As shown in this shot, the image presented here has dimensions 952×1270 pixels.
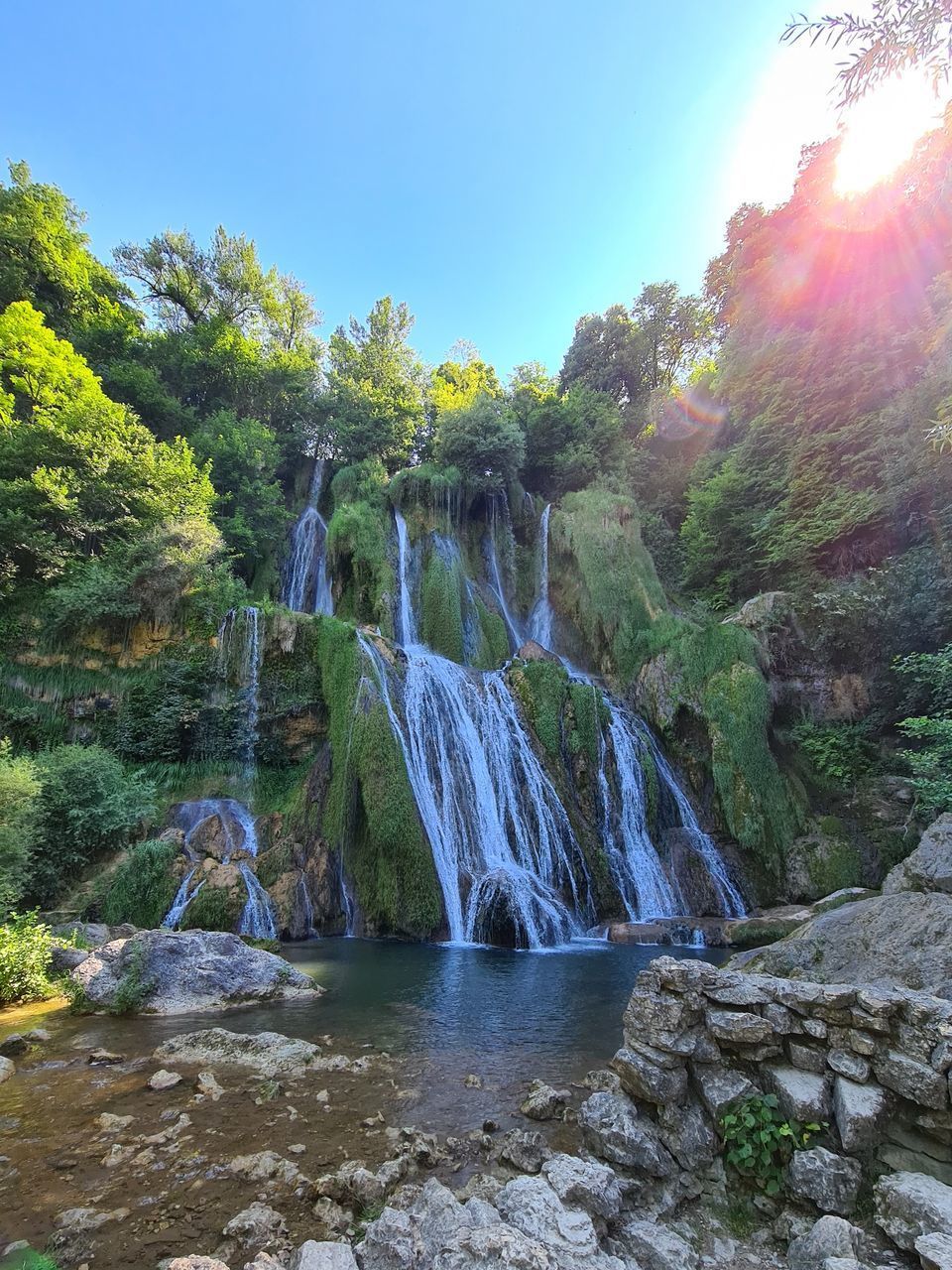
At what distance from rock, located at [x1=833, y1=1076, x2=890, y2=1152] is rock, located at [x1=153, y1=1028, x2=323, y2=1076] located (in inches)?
157

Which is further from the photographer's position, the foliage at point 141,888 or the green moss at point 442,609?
the green moss at point 442,609

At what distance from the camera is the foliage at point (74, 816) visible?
9.32 m

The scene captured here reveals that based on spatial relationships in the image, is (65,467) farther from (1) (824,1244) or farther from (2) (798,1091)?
(1) (824,1244)

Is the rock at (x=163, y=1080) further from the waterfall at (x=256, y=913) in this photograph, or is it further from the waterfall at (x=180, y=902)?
the waterfall at (x=256, y=913)

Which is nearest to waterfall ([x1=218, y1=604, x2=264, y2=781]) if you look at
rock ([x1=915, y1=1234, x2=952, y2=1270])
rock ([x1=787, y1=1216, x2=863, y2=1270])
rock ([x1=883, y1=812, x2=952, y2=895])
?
rock ([x1=883, y1=812, x2=952, y2=895])

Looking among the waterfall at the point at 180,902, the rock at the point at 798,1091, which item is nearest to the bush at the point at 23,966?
the waterfall at the point at 180,902

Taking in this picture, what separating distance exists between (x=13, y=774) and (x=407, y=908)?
713 centimetres

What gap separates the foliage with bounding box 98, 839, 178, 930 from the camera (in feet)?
30.6

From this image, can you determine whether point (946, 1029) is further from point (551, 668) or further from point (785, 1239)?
point (551, 668)

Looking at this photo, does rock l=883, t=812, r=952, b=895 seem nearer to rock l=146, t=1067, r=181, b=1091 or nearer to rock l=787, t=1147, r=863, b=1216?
rock l=787, t=1147, r=863, b=1216

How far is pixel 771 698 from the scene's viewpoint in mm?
15266

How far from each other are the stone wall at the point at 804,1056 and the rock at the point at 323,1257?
1.89 metres

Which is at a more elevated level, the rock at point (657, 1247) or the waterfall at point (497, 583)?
the waterfall at point (497, 583)

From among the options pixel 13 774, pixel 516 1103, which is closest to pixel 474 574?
pixel 13 774
